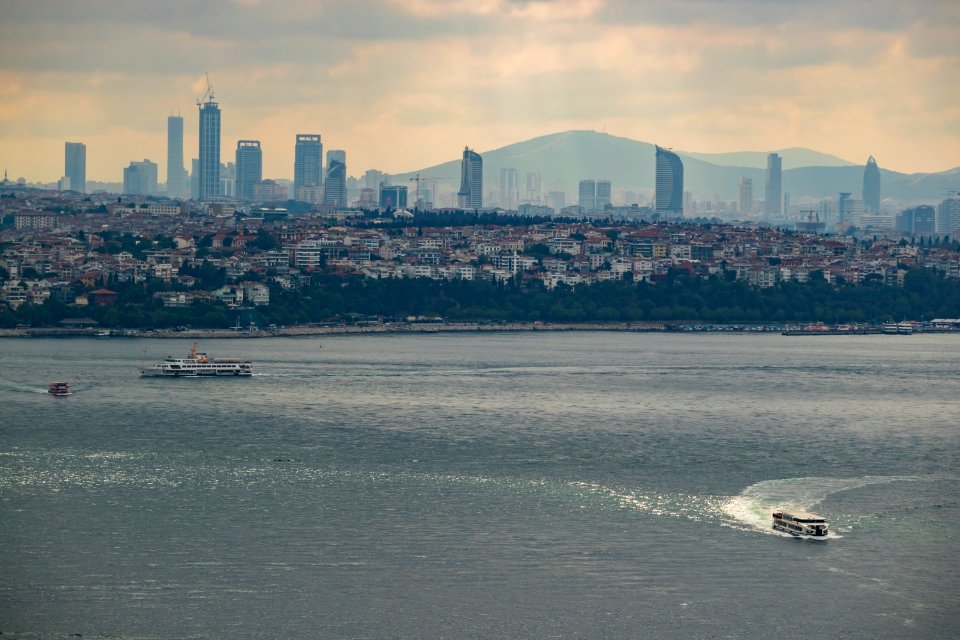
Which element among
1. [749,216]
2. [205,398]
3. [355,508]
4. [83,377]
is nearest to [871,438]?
[355,508]

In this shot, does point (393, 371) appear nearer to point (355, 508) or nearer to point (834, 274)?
point (355, 508)

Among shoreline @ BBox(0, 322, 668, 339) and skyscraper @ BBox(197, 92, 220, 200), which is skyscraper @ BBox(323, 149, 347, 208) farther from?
shoreline @ BBox(0, 322, 668, 339)

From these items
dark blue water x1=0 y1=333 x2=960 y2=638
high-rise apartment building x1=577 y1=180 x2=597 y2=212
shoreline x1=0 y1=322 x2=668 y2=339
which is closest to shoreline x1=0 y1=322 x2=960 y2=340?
shoreline x1=0 y1=322 x2=668 y2=339

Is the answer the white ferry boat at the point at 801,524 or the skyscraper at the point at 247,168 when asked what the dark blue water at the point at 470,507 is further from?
the skyscraper at the point at 247,168

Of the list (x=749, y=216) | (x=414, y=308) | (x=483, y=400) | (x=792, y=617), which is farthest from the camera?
(x=749, y=216)

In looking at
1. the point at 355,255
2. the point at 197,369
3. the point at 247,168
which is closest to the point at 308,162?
the point at 247,168
